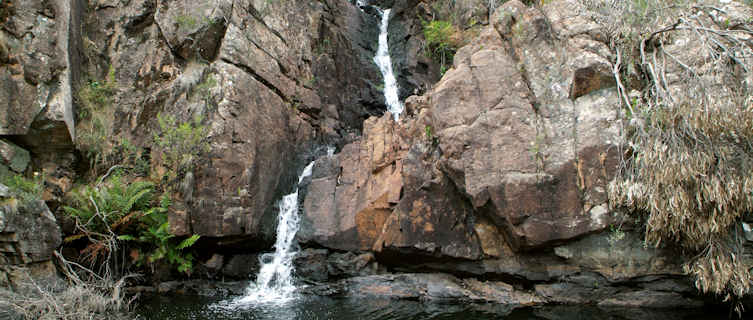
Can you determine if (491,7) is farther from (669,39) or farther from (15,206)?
(15,206)

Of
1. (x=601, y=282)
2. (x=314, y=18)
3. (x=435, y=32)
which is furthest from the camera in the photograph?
(x=314, y=18)

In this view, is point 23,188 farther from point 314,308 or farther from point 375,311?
point 375,311

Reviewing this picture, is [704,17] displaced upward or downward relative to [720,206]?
upward

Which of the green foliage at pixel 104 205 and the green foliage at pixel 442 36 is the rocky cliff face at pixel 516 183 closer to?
the green foliage at pixel 442 36

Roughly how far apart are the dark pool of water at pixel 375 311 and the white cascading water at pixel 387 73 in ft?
20.6

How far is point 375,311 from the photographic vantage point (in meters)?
7.07

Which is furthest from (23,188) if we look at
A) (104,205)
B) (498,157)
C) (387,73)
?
(387,73)

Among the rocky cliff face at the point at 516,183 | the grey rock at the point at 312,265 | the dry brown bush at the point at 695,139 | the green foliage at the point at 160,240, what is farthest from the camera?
the grey rock at the point at 312,265

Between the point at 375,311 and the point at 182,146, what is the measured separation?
5261 mm

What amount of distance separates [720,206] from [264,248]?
8060 millimetres

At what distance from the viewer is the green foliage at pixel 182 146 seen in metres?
8.72

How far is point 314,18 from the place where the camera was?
13.2 metres

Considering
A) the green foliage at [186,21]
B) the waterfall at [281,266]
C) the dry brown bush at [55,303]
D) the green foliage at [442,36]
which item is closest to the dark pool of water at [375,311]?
the waterfall at [281,266]

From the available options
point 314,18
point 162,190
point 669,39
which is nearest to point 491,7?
point 669,39
